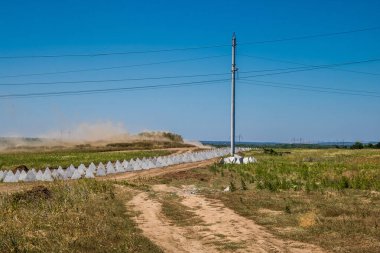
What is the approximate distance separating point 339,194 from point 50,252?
16.4 m

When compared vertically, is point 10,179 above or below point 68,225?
below

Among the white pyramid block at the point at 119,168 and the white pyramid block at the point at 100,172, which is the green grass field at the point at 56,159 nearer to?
the white pyramid block at the point at 119,168

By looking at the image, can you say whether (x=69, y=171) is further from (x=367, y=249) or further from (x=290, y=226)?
(x=367, y=249)

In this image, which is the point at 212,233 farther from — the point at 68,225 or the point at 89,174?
the point at 89,174

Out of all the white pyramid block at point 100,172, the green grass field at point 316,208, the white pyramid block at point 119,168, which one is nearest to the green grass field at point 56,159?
the white pyramid block at point 119,168

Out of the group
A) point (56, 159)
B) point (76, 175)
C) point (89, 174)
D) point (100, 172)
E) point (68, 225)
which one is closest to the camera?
point (68, 225)

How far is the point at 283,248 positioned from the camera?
42.9ft

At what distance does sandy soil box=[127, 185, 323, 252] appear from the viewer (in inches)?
521

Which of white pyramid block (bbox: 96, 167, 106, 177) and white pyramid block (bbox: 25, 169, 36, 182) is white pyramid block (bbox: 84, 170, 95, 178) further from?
white pyramid block (bbox: 25, 169, 36, 182)

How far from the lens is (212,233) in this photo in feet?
50.2

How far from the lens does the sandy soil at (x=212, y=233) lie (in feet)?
43.4

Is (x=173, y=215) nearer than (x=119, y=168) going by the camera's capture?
Yes

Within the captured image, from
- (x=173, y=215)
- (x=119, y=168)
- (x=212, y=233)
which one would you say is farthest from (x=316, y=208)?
(x=119, y=168)

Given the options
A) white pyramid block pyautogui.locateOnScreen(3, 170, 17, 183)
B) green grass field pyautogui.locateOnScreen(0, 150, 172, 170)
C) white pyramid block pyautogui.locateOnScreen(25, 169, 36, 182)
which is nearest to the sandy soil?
white pyramid block pyautogui.locateOnScreen(25, 169, 36, 182)
